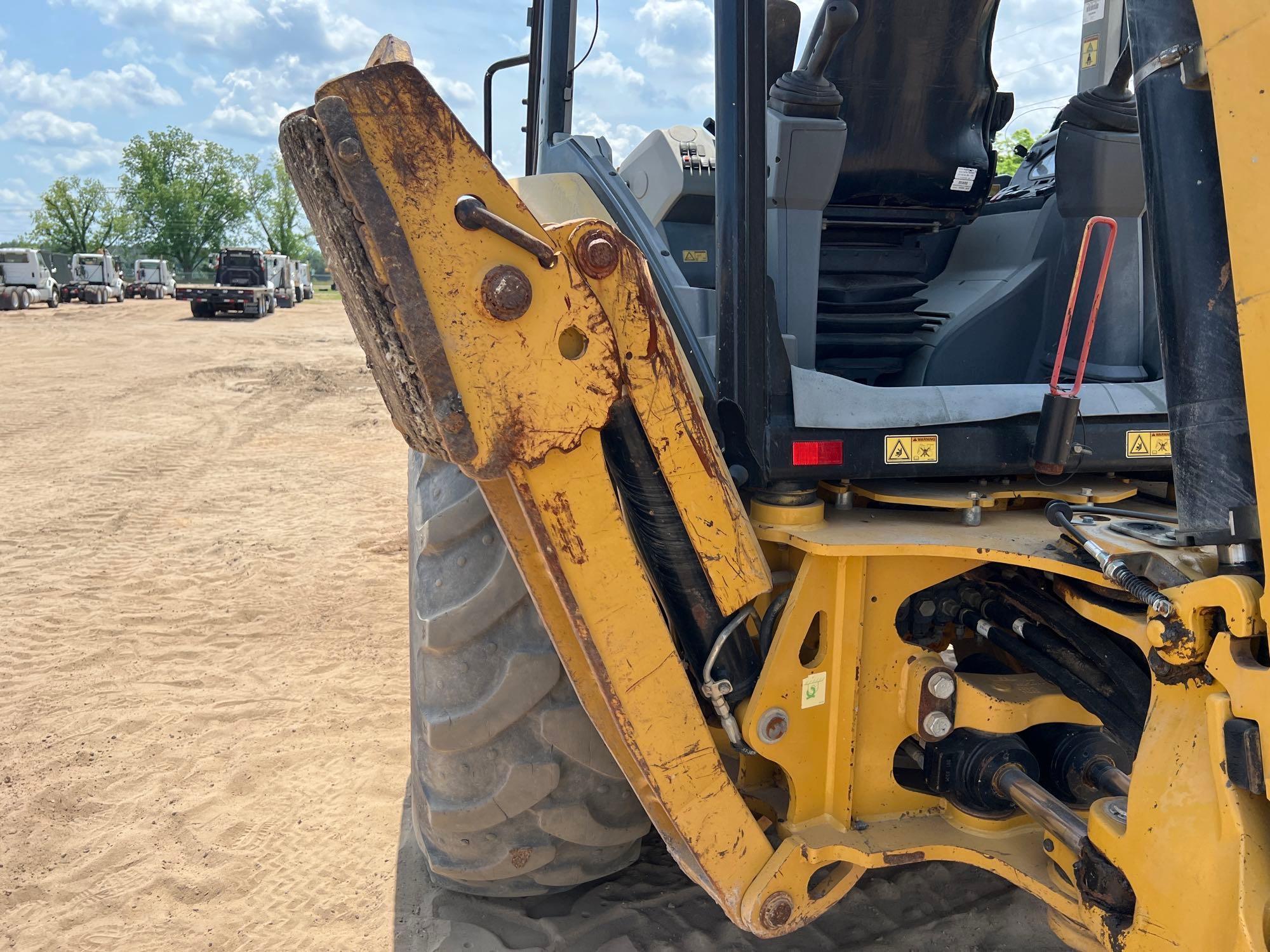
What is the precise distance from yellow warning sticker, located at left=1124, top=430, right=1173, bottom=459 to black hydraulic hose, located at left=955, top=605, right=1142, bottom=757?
49 centimetres

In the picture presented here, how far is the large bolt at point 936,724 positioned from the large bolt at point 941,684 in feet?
0.14

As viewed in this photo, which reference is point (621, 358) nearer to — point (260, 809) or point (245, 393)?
point (260, 809)

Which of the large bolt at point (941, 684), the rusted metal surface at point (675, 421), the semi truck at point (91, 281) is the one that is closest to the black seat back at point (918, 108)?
the rusted metal surface at point (675, 421)

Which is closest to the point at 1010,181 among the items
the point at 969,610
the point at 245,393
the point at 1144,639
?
the point at 969,610

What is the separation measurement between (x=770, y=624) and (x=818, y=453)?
0.39 metres

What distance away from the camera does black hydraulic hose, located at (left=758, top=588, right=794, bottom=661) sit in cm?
206

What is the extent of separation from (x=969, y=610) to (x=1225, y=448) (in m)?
0.97

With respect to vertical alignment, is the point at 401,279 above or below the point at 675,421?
above

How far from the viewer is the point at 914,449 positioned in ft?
6.74

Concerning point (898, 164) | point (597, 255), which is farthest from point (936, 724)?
point (898, 164)

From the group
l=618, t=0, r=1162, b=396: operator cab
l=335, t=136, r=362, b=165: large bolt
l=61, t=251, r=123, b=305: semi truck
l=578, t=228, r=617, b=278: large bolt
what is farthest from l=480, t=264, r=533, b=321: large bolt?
l=61, t=251, r=123, b=305: semi truck

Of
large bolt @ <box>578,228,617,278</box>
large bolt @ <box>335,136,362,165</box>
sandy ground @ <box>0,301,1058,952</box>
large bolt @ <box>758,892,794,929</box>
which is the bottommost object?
sandy ground @ <box>0,301,1058,952</box>

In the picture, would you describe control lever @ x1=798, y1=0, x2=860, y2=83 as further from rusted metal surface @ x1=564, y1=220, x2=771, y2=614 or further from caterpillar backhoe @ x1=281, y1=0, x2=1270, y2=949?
rusted metal surface @ x1=564, y1=220, x2=771, y2=614

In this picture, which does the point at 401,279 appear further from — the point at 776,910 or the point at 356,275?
the point at 776,910
